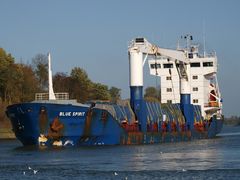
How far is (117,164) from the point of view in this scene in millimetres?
46844

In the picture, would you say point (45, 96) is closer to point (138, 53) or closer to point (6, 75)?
point (138, 53)

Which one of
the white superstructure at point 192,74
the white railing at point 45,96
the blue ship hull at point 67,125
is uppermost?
the white superstructure at point 192,74

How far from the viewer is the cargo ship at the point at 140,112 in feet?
204

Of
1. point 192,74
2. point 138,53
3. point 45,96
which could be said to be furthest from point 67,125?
point 192,74

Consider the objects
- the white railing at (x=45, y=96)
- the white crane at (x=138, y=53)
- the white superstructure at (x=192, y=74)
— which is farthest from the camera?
the white superstructure at (x=192, y=74)

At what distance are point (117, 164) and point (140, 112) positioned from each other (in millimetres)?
27464

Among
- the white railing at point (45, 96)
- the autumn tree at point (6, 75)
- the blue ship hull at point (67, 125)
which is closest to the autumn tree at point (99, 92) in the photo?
the autumn tree at point (6, 75)

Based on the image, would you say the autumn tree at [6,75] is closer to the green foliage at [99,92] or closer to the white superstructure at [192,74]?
the green foliage at [99,92]

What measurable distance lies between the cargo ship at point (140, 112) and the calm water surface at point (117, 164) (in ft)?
9.03

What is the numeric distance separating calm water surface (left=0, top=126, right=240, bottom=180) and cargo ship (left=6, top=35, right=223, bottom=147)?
2.75 metres

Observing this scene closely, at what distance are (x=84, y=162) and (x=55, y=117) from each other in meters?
14.3

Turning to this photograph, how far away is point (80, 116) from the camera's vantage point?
63.2 m

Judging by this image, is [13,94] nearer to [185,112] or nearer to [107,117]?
[185,112]

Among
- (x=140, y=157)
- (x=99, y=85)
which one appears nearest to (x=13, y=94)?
(x=99, y=85)
